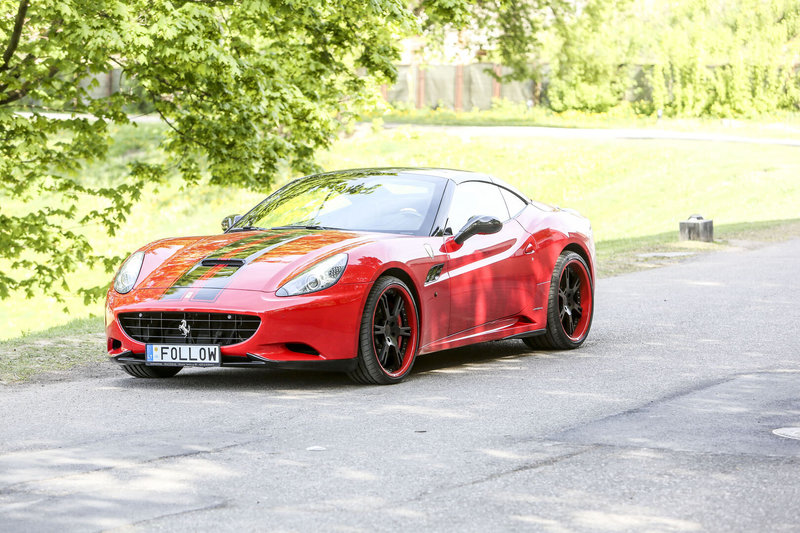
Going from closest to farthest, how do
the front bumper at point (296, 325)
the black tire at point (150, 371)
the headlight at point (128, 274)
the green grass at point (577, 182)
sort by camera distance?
the front bumper at point (296, 325), the headlight at point (128, 274), the black tire at point (150, 371), the green grass at point (577, 182)

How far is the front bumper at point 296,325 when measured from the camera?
7.72m

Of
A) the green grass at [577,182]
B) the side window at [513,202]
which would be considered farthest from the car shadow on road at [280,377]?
the green grass at [577,182]

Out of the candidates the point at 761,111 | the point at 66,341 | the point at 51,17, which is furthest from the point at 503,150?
the point at 66,341

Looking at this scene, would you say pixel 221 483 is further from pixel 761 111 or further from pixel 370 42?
pixel 761 111

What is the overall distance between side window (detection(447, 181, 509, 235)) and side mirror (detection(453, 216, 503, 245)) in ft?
0.32

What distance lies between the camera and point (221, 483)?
543 cm

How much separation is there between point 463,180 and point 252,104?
7.68m

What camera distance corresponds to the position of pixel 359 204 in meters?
9.09

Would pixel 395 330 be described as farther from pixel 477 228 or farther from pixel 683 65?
pixel 683 65

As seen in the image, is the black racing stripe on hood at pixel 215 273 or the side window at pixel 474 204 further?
the side window at pixel 474 204

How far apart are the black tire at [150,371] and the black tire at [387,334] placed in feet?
4.53

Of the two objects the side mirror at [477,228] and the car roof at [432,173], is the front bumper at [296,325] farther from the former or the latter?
the car roof at [432,173]

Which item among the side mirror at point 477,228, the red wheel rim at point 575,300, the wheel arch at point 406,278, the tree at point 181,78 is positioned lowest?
the red wheel rim at point 575,300

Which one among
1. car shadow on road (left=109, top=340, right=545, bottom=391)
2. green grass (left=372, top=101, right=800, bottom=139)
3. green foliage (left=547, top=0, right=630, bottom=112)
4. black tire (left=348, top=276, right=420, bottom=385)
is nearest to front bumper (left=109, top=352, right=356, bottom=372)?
black tire (left=348, top=276, right=420, bottom=385)
